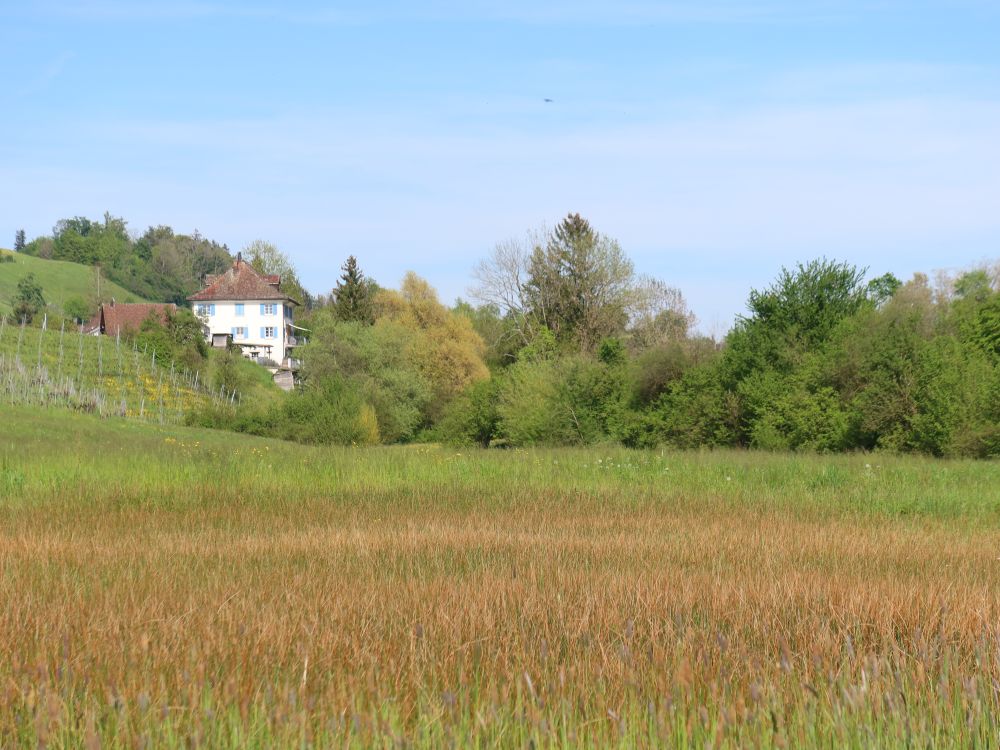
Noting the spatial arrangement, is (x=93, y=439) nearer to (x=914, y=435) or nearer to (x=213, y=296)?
(x=914, y=435)

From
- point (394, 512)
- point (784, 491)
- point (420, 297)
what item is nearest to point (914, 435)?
point (784, 491)

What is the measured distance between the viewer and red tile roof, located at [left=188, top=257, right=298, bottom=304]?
104938mm

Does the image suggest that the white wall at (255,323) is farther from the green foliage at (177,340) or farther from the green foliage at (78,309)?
the green foliage at (78,309)

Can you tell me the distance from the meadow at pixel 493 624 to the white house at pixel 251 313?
92.6 m

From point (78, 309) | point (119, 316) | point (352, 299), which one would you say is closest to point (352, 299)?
point (352, 299)

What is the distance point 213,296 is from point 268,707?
107 meters

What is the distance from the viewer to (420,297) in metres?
74.2

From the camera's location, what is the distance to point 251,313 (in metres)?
105

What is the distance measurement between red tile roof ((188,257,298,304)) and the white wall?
0.77 meters

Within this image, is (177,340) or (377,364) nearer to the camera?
(377,364)

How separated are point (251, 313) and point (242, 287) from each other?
3128 millimetres

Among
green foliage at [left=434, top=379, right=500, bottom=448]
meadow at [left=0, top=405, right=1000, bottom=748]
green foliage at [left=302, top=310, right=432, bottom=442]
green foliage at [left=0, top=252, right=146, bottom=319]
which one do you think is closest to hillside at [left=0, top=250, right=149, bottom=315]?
green foliage at [left=0, top=252, right=146, bottom=319]

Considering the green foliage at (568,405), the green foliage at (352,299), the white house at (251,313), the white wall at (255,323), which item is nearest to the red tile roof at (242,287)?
the white house at (251,313)

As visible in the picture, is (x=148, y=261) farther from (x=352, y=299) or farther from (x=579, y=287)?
(x=579, y=287)
